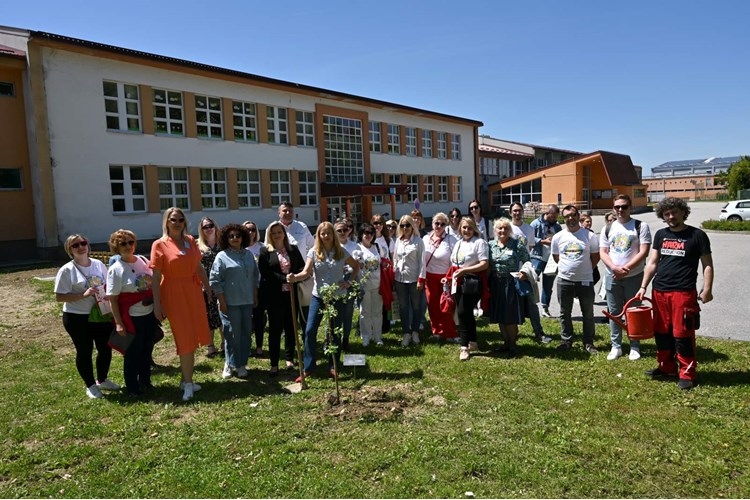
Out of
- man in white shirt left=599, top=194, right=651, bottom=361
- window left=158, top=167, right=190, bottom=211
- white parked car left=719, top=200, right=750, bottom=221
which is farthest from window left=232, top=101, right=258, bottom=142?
white parked car left=719, top=200, right=750, bottom=221

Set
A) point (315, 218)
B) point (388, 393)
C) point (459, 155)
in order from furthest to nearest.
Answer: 1. point (459, 155)
2. point (315, 218)
3. point (388, 393)

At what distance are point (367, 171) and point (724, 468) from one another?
99.8 ft

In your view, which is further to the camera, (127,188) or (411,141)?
(411,141)

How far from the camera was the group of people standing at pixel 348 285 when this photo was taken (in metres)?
5.16

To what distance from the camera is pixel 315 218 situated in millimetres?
29609

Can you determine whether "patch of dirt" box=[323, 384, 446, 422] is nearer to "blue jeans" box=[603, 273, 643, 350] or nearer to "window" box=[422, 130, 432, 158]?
"blue jeans" box=[603, 273, 643, 350]

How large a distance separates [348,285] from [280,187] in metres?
22.4

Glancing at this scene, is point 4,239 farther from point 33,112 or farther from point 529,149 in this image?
point 529,149

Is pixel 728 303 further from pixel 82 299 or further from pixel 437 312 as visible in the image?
pixel 82 299

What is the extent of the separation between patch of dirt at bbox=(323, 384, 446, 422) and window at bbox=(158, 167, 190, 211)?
1903 cm

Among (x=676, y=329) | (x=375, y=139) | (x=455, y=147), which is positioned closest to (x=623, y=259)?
(x=676, y=329)

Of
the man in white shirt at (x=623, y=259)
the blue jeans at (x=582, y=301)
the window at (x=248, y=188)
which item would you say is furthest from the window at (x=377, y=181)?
the man in white shirt at (x=623, y=259)

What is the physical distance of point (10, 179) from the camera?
19.2 metres

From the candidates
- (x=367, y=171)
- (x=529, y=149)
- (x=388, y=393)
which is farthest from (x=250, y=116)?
(x=529, y=149)
